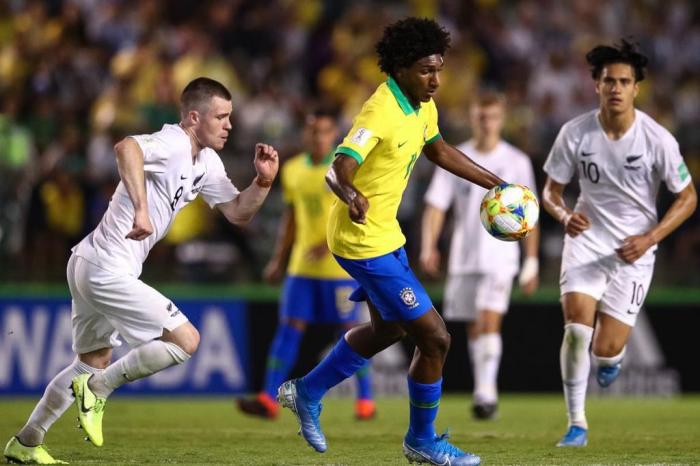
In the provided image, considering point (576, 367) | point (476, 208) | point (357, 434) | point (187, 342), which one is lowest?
point (357, 434)

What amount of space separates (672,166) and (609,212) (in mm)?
528

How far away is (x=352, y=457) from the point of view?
25.6 ft

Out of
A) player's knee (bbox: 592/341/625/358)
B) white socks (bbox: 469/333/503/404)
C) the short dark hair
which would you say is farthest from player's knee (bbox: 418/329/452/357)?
white socks (bbox: 469/333/503/404)

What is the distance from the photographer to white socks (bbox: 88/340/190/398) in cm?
693

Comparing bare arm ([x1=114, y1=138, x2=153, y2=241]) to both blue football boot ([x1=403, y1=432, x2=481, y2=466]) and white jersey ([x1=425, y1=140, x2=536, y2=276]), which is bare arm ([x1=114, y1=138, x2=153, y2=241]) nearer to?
blue football boot ([x1=403, y1=432, x2=481, y2=466])

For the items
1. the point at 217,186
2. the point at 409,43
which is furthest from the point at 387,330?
the point at 409,43

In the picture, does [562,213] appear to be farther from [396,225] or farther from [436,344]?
[436,344]

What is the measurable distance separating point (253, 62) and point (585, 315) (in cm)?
942

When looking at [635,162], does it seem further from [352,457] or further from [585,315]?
[352,457]


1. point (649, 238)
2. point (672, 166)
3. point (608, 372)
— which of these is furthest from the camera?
point (608, 372)

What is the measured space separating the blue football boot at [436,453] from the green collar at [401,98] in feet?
6.10

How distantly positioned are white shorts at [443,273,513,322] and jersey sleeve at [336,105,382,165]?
4.59m

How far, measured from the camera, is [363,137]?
22.4ft

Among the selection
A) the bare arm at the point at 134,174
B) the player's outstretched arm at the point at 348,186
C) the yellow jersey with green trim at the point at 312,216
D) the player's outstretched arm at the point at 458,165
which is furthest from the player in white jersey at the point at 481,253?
the bare arm at the point at 134,174
